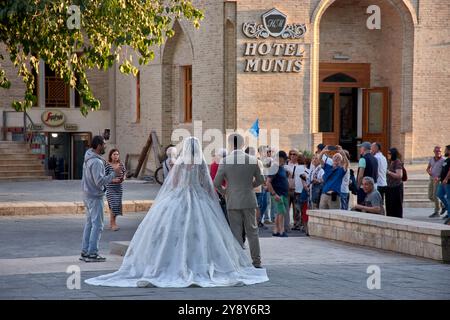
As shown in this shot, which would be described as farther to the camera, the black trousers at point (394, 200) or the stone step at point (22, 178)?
the stone step at point (22, 178)

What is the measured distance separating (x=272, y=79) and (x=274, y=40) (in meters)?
1.20

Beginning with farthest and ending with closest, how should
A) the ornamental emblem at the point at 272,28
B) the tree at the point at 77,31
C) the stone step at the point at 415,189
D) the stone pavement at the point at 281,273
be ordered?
the ornamental emblem at the point at 272,28
the stone step at the point at 415,189
the tree at the point at 77,31
the stone pavement at the point at 281,273

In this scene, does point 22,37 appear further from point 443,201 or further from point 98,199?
point 443,201

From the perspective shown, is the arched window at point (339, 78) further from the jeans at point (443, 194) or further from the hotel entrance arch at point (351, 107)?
the jeans at point (443, 194)

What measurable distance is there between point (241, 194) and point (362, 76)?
1983cm

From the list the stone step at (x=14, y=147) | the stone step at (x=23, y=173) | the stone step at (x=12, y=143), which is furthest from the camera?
the stone step at (x=12, y=143)

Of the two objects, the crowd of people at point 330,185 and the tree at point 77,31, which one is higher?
the tree at point 77,31

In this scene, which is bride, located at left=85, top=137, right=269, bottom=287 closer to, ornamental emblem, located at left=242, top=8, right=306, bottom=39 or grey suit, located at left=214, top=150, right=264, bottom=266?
grey suit, located at left=214, top=150, right=264, bottom=266

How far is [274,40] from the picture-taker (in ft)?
92.6

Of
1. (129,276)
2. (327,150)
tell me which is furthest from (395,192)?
(129,276)

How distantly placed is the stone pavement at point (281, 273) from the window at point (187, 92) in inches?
596

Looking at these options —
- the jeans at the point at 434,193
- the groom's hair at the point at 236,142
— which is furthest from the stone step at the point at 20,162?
the groom's hair at the point at 236,142

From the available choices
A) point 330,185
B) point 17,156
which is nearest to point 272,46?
point 17,156

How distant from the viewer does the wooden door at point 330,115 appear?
30625mm
